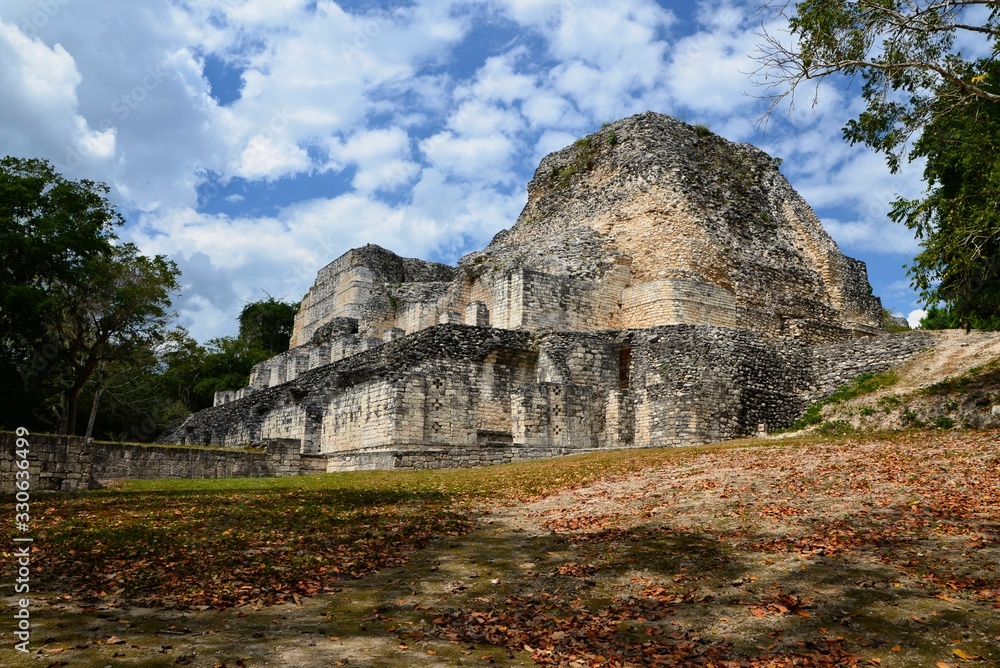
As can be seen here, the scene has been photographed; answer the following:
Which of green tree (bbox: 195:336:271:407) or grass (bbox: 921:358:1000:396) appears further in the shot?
green tree (bbox: 195:336:271:407)

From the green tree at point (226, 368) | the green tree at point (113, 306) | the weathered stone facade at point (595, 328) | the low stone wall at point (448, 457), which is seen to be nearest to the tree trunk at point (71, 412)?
the green tree at point (113, 306)

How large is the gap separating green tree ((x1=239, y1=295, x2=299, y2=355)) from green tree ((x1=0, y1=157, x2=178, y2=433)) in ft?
88.1

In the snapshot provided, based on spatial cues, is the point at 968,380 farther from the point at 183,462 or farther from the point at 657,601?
the point at 183,462

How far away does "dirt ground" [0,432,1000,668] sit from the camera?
202 inches

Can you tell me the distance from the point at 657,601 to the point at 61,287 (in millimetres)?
26014

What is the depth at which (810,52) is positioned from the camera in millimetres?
11484

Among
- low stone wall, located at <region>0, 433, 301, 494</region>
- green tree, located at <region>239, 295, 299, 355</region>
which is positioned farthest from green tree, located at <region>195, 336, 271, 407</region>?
low stone wall, located at <region>0, 433, 301, 494</region>

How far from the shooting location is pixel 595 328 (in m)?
26.7

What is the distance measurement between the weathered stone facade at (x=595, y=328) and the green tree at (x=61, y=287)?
6.29 m

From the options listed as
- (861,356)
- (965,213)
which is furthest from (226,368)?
(965,213)

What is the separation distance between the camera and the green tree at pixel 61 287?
24.0m

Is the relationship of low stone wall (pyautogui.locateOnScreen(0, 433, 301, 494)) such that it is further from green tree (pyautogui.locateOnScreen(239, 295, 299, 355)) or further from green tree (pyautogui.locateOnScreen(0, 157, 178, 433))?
Answer: green tree (pyautogui.locateOnScreen(239, 295, 299, 355))

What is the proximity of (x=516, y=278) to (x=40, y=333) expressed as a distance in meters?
16.1

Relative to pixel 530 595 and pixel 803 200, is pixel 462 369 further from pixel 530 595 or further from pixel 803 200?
pixel 803 200
